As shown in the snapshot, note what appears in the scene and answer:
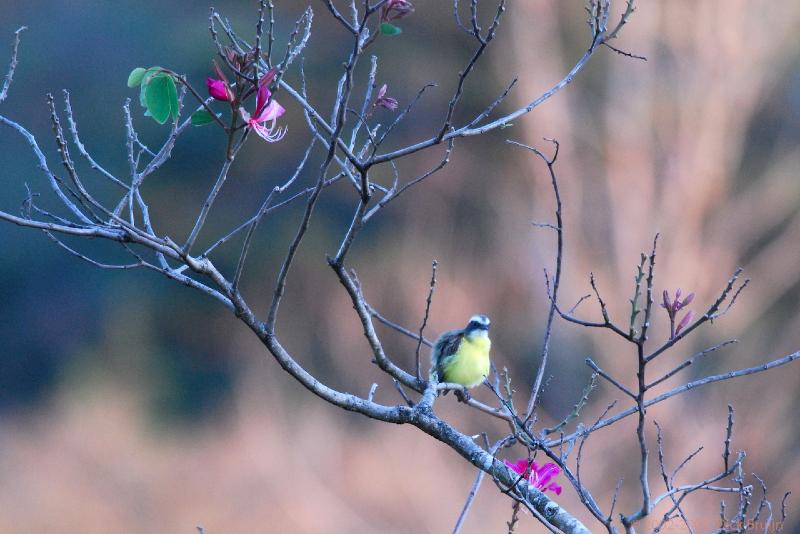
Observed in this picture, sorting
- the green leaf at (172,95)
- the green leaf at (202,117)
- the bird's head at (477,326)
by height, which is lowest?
the green leaf at (202,117)

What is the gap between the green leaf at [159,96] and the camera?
148cm

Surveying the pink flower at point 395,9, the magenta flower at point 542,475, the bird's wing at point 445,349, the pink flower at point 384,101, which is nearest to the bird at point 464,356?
the bird's wing at point 445,349

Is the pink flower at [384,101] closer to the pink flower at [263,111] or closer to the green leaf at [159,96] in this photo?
the pink flower at [263,111]

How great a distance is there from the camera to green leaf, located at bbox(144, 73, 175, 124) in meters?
1.48

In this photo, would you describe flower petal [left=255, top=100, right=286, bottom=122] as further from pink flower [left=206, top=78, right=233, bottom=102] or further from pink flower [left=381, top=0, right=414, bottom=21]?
pink flower [left=381, top=0, right=414, bottom=21]

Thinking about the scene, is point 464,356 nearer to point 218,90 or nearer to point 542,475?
point 542,475

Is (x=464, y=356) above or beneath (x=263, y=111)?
above

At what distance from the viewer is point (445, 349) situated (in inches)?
123

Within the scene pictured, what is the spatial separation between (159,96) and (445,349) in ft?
5.87

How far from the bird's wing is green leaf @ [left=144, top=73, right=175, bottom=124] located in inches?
68.6

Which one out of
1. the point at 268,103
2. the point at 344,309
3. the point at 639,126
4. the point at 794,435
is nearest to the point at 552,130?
the point at 639,126

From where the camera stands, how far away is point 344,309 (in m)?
6.71

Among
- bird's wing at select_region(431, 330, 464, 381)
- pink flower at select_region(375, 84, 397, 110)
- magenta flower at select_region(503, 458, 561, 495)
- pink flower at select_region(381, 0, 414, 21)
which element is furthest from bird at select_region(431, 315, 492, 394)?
pink flower at select_region(381, 0, 414, 21)

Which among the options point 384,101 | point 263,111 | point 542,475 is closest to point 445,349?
point 542,475
